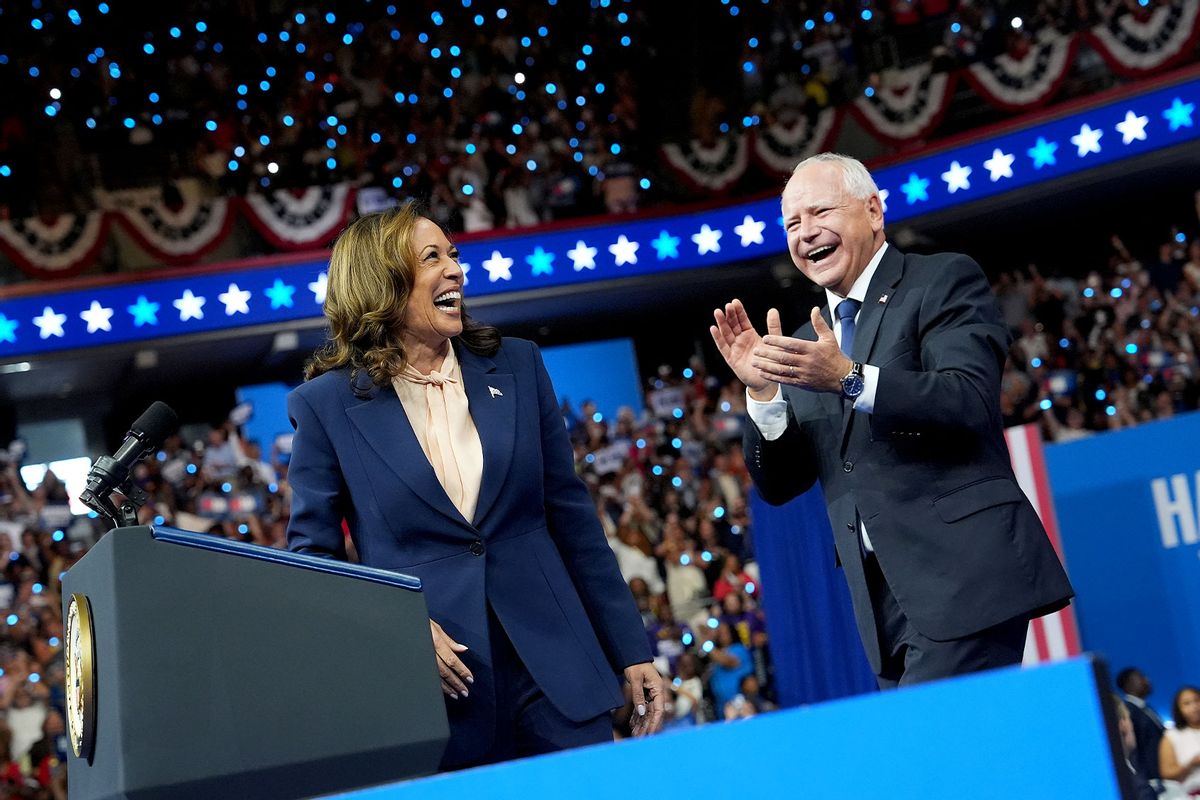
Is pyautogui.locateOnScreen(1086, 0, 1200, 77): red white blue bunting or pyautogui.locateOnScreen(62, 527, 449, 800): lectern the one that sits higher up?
pyautogui.locateOnScreen(1086, 0, 1200, 77): red white blue bunting

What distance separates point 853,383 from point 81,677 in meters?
1.08

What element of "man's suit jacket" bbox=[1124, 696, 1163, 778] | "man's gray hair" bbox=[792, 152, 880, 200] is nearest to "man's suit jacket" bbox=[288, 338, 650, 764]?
"man's gray hair" bbox=[792, 152, 880, 200]

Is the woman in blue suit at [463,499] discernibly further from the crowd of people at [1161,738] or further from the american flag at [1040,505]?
the crowd of people at [1161,738]

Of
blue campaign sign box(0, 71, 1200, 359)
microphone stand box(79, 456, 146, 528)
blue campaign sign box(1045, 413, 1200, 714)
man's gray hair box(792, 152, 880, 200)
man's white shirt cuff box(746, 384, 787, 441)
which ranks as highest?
blue campaign sign box(0, 71, 1200, 359)

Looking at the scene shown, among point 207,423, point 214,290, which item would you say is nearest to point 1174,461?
point 214,290

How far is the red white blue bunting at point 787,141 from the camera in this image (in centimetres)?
1110

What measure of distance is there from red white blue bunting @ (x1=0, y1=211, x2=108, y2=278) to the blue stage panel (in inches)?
375

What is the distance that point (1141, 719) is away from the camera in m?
3.80

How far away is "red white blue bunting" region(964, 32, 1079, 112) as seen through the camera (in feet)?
33.2

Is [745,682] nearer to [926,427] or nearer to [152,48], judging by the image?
[926,427]

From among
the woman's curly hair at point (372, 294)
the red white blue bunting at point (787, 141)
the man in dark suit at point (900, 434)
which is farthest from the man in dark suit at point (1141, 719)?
the red white blue bunting at point (787, 141)

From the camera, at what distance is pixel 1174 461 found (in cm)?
339

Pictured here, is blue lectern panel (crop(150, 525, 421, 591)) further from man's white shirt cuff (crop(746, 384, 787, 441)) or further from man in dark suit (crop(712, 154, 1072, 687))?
man's white shirt cuff (crop(746, 384, 787, 441))

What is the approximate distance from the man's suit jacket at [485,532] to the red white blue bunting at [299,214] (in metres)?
8.61
